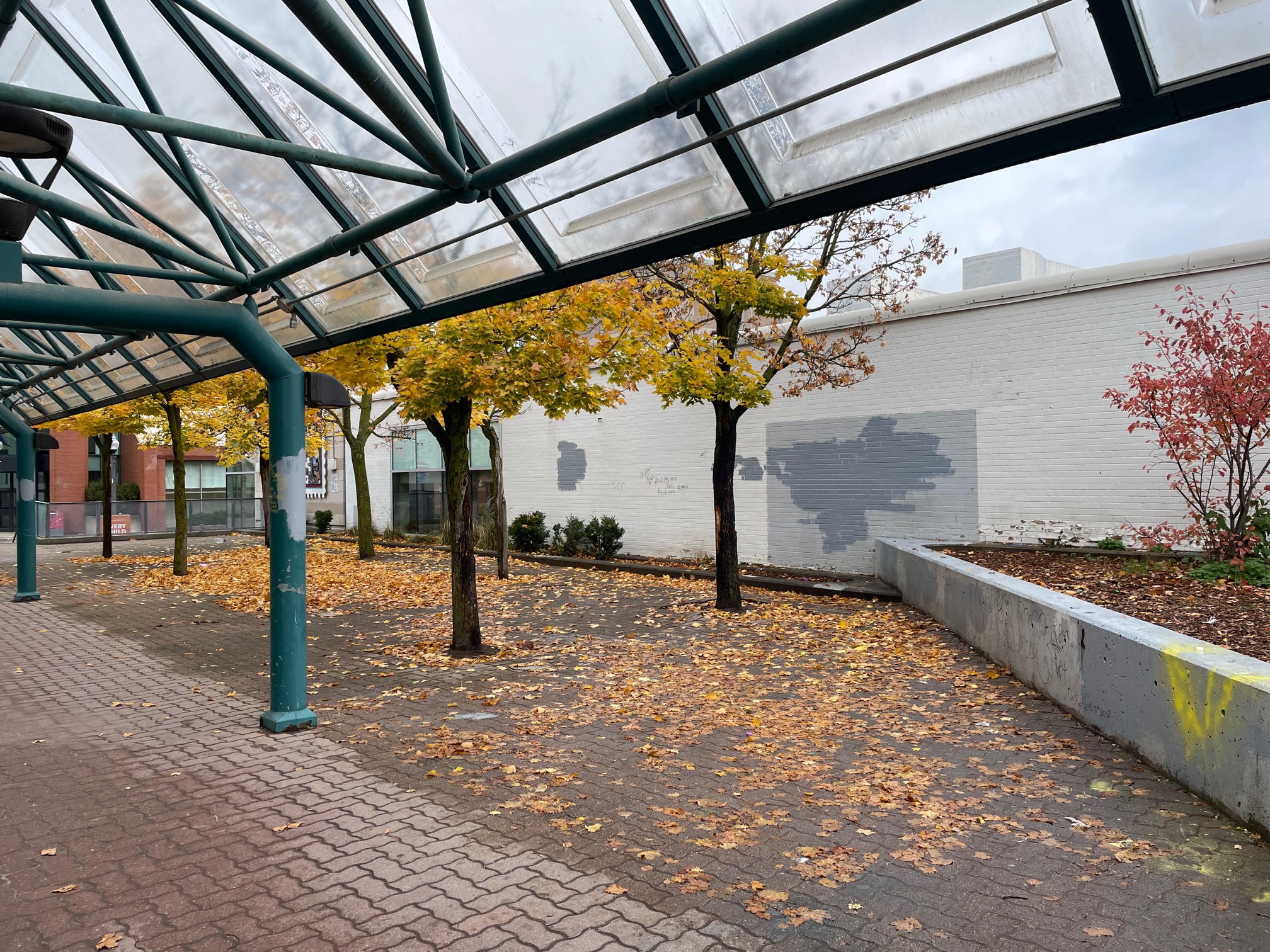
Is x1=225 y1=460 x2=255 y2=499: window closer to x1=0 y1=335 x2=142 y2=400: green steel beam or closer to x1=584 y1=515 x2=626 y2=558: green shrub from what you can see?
x1=584 y1=515 x2=626 y2=558: green shrub

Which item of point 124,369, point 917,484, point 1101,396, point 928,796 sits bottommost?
point 928,796

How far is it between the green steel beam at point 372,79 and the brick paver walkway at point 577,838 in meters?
3.51

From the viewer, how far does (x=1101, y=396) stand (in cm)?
1262

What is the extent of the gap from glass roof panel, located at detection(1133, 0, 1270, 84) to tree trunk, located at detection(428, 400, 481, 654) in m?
6.97

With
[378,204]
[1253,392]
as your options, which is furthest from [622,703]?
[1253,392]

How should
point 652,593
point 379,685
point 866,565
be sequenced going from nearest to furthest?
point 379,685
point 652,593
point 866,565

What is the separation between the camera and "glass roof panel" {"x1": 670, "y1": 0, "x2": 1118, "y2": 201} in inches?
152

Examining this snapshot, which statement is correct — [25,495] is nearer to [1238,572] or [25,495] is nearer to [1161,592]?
[1161,592]

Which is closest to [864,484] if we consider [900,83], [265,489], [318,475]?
[900,83]

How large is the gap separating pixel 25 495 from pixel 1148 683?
50.6ft

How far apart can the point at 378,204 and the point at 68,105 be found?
115 inches

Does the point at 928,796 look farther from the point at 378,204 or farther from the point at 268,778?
the point at 378,204

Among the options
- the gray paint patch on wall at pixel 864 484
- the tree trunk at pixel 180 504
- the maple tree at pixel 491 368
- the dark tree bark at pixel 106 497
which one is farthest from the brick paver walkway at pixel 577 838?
the dark tree bark at pixel 106 497

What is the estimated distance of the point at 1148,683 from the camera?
5.39m
